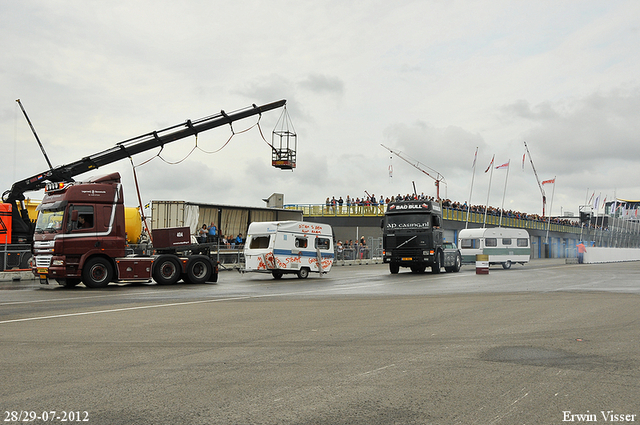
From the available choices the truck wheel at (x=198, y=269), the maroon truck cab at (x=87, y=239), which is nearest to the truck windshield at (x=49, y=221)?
the maroon truck cab at (x=87, y=239)

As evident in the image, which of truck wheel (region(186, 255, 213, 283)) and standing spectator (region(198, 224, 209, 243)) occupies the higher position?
standing spectator (region(198, 224, 209, 243))

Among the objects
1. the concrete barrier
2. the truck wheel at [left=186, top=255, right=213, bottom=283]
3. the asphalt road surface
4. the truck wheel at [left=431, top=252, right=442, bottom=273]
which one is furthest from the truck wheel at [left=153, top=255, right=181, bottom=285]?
Answer: the concrete barrier

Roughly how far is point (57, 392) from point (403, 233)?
24.6 m

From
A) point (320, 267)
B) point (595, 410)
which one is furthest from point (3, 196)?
point (595, 410)

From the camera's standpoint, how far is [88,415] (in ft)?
16.1

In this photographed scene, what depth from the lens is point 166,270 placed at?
21422 mm

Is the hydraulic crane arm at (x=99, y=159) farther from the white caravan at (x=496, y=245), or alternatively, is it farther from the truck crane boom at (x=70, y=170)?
the white caravan at (x=496, y=245)

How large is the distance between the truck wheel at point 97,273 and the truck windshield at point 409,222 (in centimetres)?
1464

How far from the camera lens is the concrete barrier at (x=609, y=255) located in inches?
2051

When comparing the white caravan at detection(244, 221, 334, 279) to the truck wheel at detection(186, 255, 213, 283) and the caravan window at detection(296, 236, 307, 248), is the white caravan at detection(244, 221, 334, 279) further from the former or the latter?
the truck wheel at detection(186, 255, 213, 283)

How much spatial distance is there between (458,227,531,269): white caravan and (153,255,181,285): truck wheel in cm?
2263

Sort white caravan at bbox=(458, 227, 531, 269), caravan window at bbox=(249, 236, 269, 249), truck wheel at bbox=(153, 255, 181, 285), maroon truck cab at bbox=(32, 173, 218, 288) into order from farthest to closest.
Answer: white caravan at bbox=(458, 227, 531, 269), caravan window at bbox=(249, 236, 269, 249), truck wheel at bbox=(153, 255, 181, 285), maroon truck cab at bbox=(32, 173, 218, 288)

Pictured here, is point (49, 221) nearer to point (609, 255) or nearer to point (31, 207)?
point (31, 207)

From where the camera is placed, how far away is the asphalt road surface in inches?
→ 199
